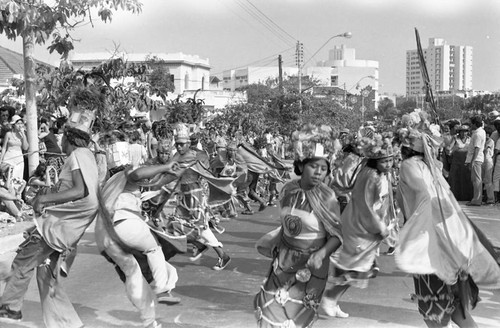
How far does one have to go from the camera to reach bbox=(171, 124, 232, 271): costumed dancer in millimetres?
8414

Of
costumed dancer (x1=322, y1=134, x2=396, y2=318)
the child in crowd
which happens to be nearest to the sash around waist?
costumed dancer (x1=322, y1=134, x2=396, y2=318)

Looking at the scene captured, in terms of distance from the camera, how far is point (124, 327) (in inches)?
241

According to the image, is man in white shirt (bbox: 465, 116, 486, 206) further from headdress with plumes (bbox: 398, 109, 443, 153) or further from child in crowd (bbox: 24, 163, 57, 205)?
headdress with plumes (bbox: 398, 109, 443, 153)

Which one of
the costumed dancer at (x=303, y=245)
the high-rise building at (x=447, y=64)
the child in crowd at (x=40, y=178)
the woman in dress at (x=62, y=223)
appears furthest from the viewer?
the high-rise building at (x=447, y=64)

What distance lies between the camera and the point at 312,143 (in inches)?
189

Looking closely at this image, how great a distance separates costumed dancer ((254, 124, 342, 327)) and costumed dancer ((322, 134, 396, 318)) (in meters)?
1.41

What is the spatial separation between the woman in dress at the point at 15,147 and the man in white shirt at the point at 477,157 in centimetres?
935

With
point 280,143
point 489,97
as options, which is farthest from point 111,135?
point 489,97

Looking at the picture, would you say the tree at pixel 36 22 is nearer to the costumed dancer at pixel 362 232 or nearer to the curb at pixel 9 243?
the curb at pixel 9 243

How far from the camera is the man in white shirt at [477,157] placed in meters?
15.4

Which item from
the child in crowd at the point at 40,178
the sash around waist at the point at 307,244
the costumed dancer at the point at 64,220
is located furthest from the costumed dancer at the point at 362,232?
the child in crowd at the point at 40,178

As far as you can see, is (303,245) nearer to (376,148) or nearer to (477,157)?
(376,148)

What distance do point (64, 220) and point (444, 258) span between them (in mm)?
2993

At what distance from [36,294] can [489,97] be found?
268 ft
